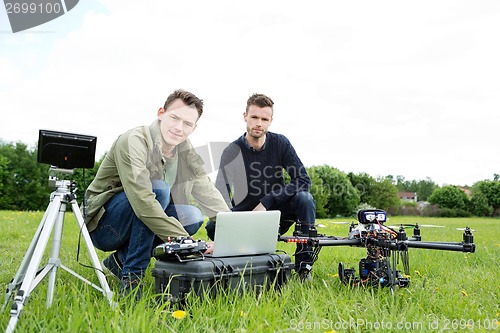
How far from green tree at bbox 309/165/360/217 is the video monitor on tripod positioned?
157 feet

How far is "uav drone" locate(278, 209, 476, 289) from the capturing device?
332 cm

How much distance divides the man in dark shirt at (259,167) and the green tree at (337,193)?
45501 mm

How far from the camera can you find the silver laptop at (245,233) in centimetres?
323

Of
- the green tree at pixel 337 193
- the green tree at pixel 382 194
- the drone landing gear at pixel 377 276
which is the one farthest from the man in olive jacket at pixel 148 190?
the green tree at pixel 382 194

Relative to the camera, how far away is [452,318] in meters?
2.93

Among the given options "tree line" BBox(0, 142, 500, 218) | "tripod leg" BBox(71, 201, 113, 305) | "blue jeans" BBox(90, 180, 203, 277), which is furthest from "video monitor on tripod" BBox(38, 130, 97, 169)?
"tree line" BBox(0, 142, 500, 218)

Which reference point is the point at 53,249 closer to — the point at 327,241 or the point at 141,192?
the point at 141,192

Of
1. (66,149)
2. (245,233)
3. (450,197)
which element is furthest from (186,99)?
(450,197)

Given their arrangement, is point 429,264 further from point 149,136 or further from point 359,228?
point 149,136

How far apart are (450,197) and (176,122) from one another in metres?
77.3

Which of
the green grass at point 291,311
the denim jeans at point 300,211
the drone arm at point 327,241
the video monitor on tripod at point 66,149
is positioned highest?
the video monitor on tripod at point 66,149

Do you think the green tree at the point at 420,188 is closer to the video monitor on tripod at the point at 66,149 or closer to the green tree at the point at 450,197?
the green tree at the point at 450,197

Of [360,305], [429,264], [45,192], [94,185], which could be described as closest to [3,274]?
[94,185]

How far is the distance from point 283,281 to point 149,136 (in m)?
1.57
